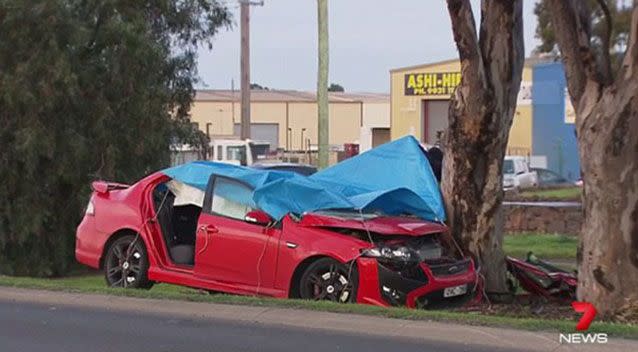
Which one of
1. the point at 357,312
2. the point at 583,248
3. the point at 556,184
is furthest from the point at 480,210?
the point at 556,184

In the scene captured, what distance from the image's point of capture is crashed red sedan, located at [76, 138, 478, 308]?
12.1m

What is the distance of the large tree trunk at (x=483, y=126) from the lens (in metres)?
13.4

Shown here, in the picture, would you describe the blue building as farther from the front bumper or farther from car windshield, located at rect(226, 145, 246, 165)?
the front bumper

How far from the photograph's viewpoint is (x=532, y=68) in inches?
2079

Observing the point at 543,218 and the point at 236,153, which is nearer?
the point at 543,218

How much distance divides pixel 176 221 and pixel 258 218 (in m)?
1.85

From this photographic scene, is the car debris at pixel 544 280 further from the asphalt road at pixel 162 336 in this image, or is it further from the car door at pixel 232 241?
→ the asphalt road at pixel 162 336

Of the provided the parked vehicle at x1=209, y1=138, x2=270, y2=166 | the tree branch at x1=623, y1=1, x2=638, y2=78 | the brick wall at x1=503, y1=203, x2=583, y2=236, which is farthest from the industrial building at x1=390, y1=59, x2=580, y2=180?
the tree branch at x1=623, y1=1, x2=638, y2=78

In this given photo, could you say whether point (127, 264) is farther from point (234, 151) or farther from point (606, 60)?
point (234, 151)

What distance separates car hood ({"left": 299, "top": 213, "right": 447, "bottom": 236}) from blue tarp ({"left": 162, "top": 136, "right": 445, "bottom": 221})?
0.99 ft

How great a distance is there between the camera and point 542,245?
2244 cm

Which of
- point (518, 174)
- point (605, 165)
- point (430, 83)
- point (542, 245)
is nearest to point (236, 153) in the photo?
point (518, 174)

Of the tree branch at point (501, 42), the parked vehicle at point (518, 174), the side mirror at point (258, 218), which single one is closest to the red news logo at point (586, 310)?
the tree branch at point (501, 42)

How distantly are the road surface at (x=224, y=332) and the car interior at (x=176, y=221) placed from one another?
64.8 inches
